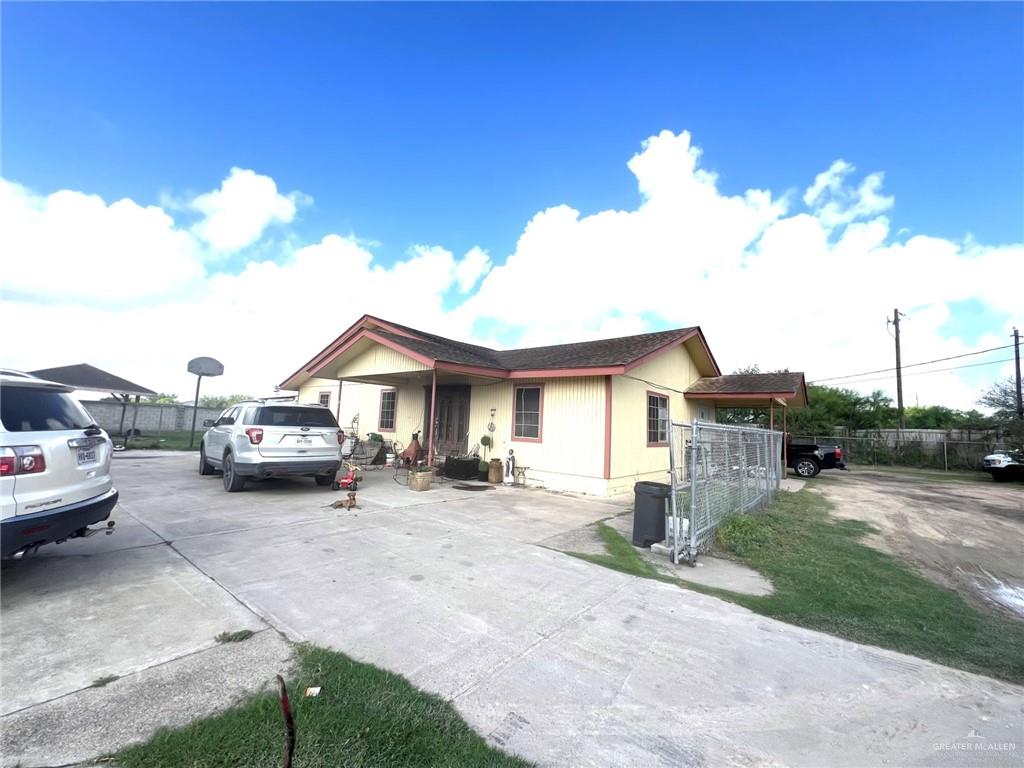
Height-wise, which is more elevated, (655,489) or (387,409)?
(387,409)

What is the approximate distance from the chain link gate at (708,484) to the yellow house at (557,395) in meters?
2.81

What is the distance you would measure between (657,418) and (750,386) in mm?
3997

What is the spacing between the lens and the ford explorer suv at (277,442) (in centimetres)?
770

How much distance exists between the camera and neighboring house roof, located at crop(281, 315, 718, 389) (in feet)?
32.7

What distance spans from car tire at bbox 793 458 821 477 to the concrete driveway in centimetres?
1546

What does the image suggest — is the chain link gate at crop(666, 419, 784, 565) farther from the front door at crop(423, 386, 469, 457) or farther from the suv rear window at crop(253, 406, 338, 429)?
the front door at crop(423, 386, 469, 457)

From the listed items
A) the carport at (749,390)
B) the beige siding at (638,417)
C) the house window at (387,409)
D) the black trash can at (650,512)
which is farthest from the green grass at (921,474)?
the house window at (387,409)

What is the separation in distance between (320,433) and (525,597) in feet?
19.4

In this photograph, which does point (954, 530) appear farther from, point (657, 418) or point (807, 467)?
point (807, 467)

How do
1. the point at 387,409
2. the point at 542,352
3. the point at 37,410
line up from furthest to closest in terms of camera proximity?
the point at 387,409 → the point at 542,352 → the point at 37,410

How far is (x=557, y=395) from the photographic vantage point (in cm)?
1072

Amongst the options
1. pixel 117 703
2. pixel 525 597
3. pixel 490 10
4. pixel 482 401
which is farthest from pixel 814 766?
pixel 490 10

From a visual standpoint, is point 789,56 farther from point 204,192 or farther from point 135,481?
point 135,481

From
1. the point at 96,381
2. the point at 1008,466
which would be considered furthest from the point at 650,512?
the point at 96,381
